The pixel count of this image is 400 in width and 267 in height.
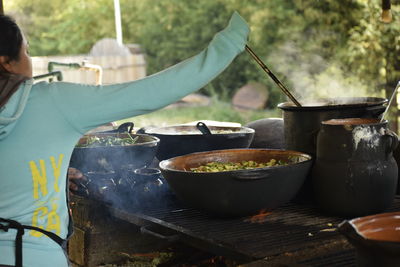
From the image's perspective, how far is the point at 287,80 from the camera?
12.1 meters

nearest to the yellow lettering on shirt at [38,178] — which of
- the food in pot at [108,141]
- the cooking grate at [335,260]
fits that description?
the cooking grate at [335,260]

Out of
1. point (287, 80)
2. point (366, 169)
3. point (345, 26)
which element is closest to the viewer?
point (366, 169)

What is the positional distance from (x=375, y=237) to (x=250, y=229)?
3.59 feet

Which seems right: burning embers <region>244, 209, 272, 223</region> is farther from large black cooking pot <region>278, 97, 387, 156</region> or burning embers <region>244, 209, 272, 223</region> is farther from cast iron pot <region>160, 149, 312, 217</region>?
large black cooking pot <region>278, 97, 387, 156</region>

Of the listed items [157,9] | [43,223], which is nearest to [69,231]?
[43,223]

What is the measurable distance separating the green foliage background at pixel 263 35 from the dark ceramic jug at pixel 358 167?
2.85m

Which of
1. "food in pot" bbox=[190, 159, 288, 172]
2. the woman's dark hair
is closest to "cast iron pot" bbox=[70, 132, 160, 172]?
"food in pot" bbox=[190, 159, 288, 172]

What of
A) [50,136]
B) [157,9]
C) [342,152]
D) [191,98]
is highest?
[157,9]

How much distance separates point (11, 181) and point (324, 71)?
31.0ft

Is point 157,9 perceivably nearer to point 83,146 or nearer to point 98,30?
point 98,30

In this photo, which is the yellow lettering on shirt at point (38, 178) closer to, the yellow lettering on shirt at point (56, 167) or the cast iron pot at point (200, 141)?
the yellow lettering on shirt at point (56, 167)

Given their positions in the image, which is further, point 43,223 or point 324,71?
point 324,71

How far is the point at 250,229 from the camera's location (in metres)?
2.89

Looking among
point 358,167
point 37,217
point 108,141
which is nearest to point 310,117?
point 358,167
